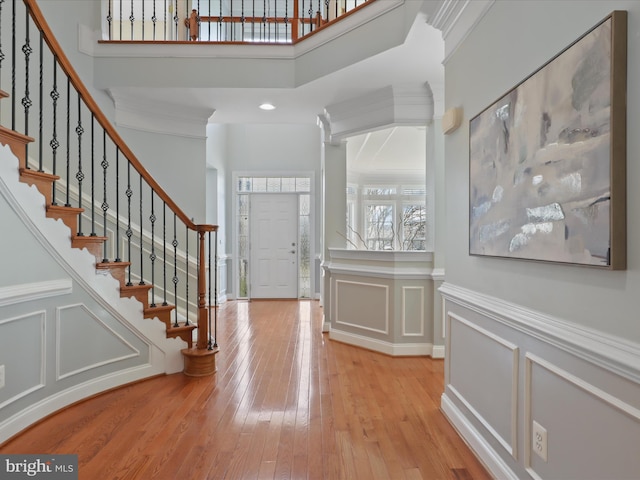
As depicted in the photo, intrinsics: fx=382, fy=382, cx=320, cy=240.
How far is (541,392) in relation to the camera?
1.49 meters

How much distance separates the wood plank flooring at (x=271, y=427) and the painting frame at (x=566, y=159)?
1.19 meters

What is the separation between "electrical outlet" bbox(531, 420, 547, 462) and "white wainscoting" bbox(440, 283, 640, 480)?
19 millimetres

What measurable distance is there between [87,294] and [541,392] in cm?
272

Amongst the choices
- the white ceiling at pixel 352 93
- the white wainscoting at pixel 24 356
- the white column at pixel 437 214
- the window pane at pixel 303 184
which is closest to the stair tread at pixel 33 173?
the white wainscoting at pixel 24 356

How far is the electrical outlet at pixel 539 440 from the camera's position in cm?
147

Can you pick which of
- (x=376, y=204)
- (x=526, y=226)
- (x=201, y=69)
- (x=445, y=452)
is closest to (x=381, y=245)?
(x=376, y=204)

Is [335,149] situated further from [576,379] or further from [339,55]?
[576,379]

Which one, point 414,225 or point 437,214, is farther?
point 414,225

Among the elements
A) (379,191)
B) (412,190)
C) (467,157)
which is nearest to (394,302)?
(467,157)

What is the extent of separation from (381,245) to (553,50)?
4786mm

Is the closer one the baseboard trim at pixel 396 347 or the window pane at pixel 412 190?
the baseboard trim at pixel 396 347

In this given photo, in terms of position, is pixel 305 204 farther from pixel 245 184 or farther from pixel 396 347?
pixel 396 347

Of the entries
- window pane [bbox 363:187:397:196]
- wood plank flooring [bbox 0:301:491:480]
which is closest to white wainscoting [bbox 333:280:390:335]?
wood plank flooring [bbox 0:301:491:480]

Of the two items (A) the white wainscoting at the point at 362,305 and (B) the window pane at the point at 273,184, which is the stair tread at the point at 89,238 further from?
(B) the window pane at the point at 273,184
